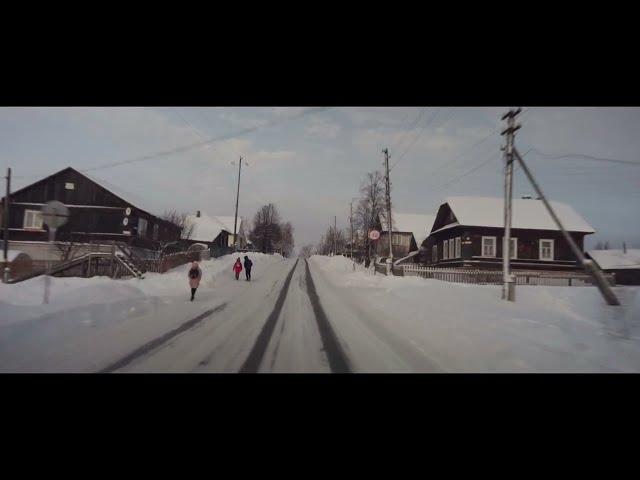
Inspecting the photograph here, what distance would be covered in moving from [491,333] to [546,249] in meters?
25.4

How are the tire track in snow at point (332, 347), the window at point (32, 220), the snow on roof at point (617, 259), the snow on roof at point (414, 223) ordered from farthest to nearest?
the snow on roof at point (414, 223), the window at point (32, 220), the snow on roof at point (617, 259), the tire track in snow at point (332, 347)

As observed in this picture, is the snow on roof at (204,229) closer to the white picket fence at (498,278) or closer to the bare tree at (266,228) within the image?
the bare tree at (266,228)

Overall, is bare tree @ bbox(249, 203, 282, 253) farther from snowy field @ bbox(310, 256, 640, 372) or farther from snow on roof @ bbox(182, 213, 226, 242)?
snowy field @ bbox(310, 256, 640, 372)

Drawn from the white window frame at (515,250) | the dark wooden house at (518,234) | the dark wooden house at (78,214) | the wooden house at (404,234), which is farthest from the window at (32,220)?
the wooden house at (404,234)

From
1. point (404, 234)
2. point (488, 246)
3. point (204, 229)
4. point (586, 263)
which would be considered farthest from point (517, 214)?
point (204, 229)

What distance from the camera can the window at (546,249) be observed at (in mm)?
27312

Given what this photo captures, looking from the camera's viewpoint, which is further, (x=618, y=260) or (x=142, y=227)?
(x=142, y=227)

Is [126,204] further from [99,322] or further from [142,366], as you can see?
[142,366]

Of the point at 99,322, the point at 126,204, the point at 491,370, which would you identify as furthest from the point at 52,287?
the point at 491,370

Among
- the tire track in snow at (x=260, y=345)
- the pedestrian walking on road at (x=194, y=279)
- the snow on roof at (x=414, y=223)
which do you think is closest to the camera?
the tire track in snow at (x=260, y=345)

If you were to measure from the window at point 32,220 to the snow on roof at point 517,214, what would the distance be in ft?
95.7

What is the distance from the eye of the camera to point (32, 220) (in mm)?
16094

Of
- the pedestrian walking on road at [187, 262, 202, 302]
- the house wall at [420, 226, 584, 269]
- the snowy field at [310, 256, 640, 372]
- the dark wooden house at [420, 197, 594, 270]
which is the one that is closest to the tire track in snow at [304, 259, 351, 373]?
the snowy field at [310, 256, 640, 372]

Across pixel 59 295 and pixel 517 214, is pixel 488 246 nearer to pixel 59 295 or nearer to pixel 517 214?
pixel 517 214
